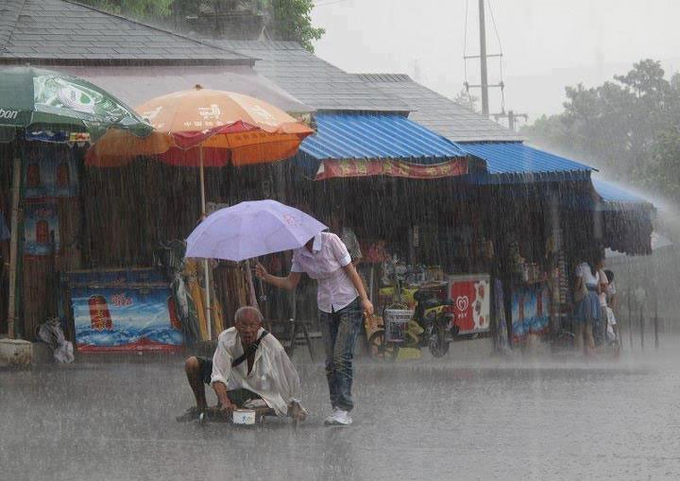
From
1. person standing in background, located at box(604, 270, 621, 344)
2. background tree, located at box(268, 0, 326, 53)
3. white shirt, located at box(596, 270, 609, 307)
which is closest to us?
white shirt, located at box(596, 270, 609, 307)

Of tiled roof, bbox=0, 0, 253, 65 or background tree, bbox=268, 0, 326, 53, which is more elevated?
background tree, bbox=268, 0, 326, 53

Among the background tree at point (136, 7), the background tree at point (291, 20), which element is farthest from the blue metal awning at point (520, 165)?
the background tree at point (291, 20)

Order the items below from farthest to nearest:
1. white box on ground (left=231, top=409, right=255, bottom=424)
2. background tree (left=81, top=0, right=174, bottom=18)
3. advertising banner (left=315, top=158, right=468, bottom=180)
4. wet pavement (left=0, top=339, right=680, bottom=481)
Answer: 1. background tree (left=81, top=0, right=174, bottom=18)
2. advertising banner (left=315, top=158, right=468, bottom=180)
3. white box on ground (left=231, top=409, right=255, bottom=424)
4. wet pavement (left=0, top=339, right=680, bottom=481)

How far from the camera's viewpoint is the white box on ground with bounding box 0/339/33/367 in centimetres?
1420

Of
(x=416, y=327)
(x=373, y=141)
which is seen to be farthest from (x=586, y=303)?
(x=373, y=141)

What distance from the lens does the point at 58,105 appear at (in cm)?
1322

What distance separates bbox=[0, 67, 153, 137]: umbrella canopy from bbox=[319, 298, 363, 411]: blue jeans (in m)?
4.11

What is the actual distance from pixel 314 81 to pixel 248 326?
1039 centimetres

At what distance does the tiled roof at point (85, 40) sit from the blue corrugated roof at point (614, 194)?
7873 mm

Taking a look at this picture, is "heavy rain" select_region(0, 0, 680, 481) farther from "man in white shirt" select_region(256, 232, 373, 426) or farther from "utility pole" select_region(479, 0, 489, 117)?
"utility pole" select_region(479, 0, 489, 117)

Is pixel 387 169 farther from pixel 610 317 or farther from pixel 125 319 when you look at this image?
pixel 610 317

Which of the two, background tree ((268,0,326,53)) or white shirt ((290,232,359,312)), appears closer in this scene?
white shirt ((290,232,359,312))

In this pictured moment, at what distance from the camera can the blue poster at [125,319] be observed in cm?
1520

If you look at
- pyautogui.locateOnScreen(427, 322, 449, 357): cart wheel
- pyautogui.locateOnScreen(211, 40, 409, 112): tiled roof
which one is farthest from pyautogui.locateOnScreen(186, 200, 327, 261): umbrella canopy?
pyautogui.locateOnScreen(211, 40, 409, 112): tiled roof
